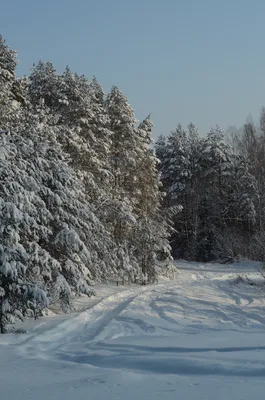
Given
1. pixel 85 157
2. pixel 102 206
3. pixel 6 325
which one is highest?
pixel 85 157

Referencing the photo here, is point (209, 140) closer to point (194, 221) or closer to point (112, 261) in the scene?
point (194, 221)

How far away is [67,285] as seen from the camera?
1526cm

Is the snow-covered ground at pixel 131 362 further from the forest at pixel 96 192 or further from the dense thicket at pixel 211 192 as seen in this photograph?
the dense thicket at pixel 211 192

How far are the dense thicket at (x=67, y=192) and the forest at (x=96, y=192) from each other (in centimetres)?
5

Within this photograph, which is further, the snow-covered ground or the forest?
the forest

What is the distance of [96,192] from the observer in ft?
85.8

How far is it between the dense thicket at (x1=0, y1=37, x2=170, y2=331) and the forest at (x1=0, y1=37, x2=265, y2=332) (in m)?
0.05

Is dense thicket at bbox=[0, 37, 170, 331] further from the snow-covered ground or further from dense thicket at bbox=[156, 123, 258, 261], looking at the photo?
dense thicket at bbox=[156, 123, 258, 261]

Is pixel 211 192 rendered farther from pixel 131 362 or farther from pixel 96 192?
pixel 131 362

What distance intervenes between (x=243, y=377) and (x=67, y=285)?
1053 cm

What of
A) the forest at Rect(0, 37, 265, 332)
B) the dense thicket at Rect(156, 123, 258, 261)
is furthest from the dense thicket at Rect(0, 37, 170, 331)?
the dense thicket at Rect(156, 123, 258, 261)

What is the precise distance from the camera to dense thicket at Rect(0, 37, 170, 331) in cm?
1310

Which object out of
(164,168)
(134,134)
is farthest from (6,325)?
(164,168)

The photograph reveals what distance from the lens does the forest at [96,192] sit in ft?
45.9
